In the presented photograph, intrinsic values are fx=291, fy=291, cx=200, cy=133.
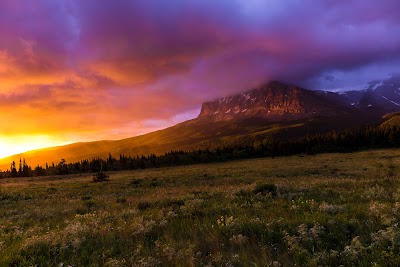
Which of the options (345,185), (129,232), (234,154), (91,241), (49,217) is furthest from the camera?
(234,154)

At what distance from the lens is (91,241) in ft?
29.0

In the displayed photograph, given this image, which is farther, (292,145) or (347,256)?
(292,145)

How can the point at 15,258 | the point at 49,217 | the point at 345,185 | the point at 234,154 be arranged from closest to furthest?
the point at 15,258 → the point at 49,217 → the point at 345,185 → the point at 234,154

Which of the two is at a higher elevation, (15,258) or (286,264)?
(15,258)

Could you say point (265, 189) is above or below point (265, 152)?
above

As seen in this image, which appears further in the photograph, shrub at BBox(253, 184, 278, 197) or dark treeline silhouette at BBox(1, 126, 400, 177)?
dark treeline silhouette at BBox(1, 126, 400, 177)

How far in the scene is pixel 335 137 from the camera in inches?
6068

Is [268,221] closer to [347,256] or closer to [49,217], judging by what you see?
[347,256]

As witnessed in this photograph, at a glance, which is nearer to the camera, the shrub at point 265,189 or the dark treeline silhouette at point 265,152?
the shrub at point 265,189

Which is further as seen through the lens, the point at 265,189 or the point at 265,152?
the point at 265,152

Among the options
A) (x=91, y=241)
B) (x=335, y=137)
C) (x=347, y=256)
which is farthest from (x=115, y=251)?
(x=335, y=137)

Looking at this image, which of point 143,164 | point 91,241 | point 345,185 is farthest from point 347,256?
point 143,164

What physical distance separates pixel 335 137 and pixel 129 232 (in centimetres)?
16249

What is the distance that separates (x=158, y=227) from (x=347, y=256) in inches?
230
